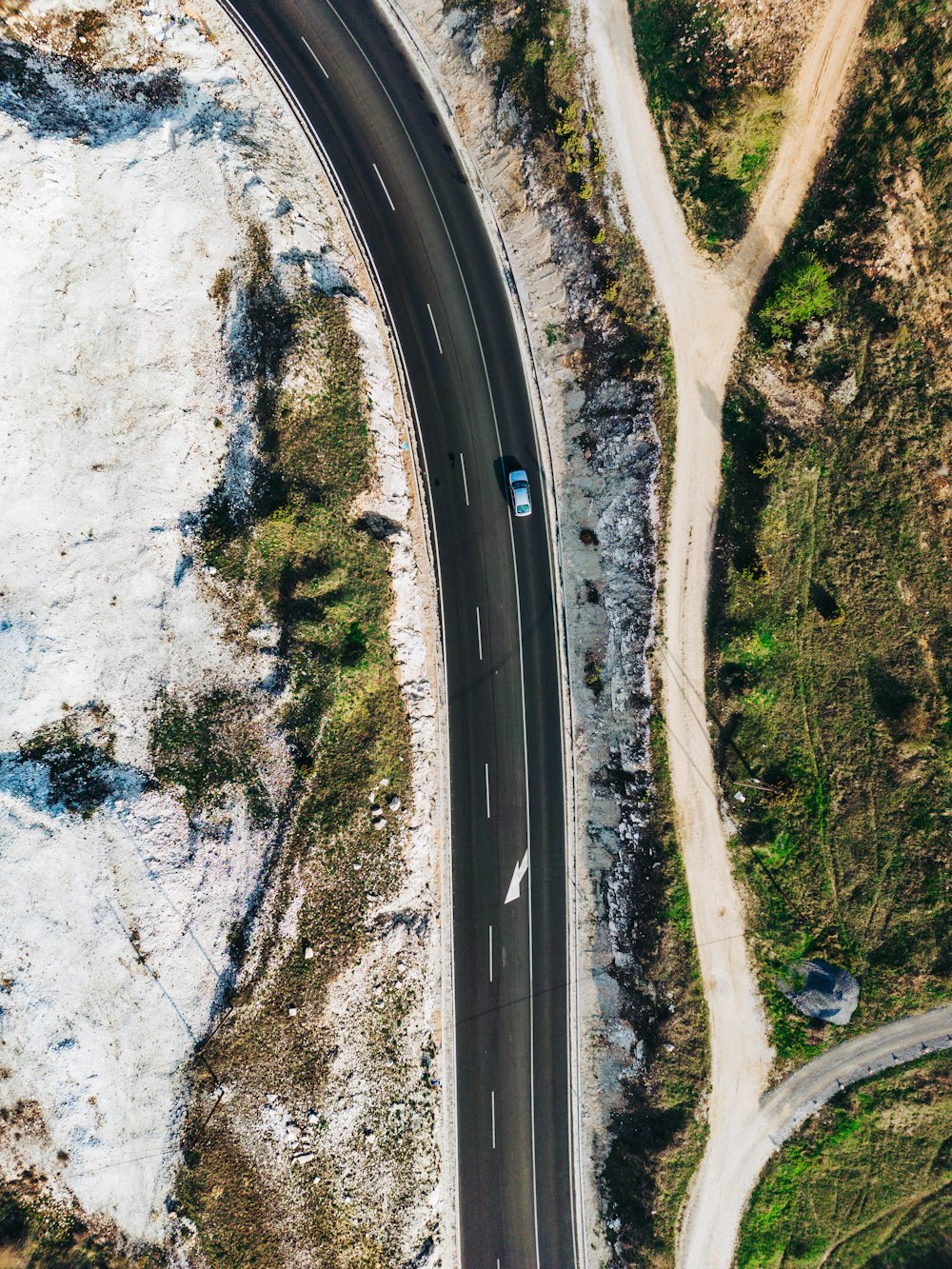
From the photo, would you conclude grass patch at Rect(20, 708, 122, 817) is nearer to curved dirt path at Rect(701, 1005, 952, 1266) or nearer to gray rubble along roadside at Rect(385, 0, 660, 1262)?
gray rubble along roadside at Rect(385, 0, 660, 1262)

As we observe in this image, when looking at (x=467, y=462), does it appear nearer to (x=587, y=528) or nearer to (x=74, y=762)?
(x=587, y=528)

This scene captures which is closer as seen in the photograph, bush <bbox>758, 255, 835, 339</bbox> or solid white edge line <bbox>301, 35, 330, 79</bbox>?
bush <bbox>758, 255, 835, 339</bbox>

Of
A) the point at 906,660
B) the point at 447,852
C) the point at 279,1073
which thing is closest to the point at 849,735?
the point at 906,660

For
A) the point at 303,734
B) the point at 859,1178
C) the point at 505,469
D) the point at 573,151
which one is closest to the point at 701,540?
the point at 505,469

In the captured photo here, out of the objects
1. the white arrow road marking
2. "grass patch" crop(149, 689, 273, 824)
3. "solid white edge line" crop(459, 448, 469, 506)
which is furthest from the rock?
"solid white edge line" crop(459, 448, 469, 506)

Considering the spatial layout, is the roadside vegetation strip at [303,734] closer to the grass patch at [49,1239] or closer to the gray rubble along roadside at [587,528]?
the grass patch at [49,1239]

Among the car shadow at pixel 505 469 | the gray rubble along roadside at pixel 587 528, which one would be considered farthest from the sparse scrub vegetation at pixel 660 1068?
the car shadow at pixel 505 469

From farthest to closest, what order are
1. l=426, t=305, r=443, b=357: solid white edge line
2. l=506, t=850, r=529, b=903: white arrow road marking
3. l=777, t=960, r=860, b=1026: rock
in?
l=426, t=305, r=443, b=357: solid white edge line
l=506, t=850, r=529, b=903: white arrow road marking
l=777, t=960, r=860, b=1026: rock
